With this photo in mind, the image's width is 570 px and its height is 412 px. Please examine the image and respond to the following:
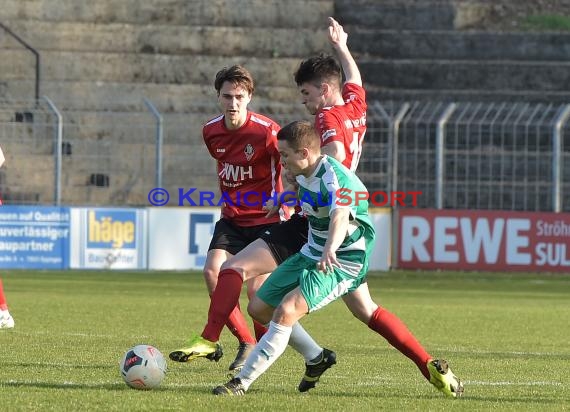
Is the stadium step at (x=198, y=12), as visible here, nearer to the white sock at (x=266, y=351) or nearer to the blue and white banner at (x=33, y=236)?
the blue and white banner at (x=33, y=236)

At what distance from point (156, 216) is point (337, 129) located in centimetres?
1570

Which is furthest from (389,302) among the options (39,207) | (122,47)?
(122,47)

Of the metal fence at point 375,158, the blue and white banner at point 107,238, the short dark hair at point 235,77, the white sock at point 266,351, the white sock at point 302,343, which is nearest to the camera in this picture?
the white sock at point 266,351

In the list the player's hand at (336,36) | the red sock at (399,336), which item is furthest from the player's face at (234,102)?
the red sock at (399,336)

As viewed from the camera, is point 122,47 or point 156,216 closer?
point 156,216

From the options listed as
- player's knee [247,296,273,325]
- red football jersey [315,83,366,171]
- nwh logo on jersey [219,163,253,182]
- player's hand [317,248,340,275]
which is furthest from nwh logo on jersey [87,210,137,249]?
player's hand [317,248,340,275]

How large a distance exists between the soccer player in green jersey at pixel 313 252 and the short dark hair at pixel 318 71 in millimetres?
1077

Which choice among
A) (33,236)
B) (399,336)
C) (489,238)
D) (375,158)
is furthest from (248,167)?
(375,158)

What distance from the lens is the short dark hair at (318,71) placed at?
8.29 metres

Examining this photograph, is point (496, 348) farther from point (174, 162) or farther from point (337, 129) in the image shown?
point (174, 162)

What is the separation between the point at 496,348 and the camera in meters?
11.1

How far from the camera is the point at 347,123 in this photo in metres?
8.43

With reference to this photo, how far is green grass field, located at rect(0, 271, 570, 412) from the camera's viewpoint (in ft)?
23.4

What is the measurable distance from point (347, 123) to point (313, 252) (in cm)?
130
